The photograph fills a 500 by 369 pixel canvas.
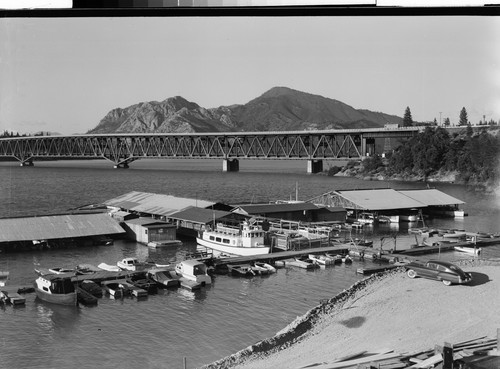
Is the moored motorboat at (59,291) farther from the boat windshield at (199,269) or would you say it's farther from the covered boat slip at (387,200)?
the covered boat slip at (387,200)

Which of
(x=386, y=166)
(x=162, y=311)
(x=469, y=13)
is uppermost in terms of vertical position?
(x=469, y=13)

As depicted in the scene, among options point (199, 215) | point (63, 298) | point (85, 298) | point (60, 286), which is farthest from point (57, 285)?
point (199, 215)

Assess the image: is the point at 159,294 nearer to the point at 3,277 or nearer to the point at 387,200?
the point at 3,277

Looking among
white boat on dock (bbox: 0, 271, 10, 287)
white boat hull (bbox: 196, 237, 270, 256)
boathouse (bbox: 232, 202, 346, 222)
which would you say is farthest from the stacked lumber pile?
Result: boathouse (bbox: 232, 202, 346, 222)

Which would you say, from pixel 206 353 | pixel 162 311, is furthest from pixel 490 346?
pixel 162 311

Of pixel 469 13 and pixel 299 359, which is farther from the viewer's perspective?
pixel 299 359

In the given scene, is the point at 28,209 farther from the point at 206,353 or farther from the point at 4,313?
the point at 206,353

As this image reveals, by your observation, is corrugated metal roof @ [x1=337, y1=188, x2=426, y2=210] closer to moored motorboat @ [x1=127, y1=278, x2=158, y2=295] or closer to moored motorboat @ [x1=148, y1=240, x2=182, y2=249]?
moored motorboat @ [x1=148, y1=240, x2=182, y2=249]
